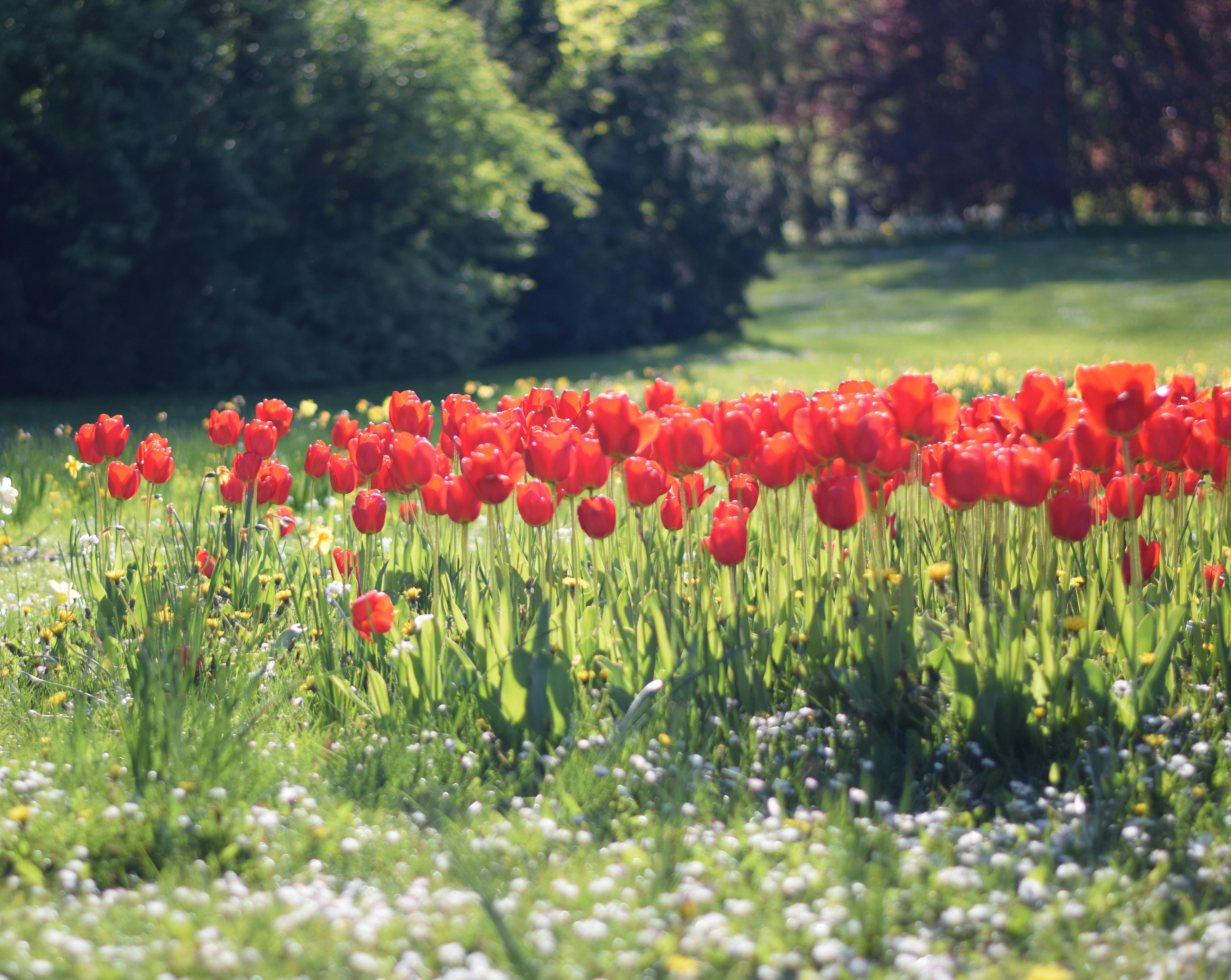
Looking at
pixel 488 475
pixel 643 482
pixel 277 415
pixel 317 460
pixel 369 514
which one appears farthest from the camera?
pixel 277 415

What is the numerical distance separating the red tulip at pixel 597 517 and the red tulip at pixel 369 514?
2.39ft

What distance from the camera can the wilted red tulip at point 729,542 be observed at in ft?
9.47

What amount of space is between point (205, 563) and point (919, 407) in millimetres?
2372

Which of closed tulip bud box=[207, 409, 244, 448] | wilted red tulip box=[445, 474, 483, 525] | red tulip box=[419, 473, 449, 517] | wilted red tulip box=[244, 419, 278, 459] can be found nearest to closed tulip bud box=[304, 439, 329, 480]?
wilted red tulip box=[244, 419, 278, 459]

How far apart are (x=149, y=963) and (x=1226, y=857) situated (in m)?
2.27

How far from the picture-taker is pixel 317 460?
3.70m

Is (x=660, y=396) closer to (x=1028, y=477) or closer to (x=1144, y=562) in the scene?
(x=1028, y=477)

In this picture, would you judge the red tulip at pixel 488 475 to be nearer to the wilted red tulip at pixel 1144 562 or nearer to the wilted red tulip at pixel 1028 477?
the wilted red tulip at pixel 1028 477

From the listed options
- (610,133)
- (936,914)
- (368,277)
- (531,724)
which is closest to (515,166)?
(368,277)

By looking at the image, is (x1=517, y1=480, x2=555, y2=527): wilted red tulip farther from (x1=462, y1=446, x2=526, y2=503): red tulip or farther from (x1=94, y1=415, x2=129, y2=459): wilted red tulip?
(x1=94, y1=415, x2=129, y2=459): wilted red tulip

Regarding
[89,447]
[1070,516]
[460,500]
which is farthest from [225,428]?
[1070,516]

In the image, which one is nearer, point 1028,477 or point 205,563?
point 1028,477

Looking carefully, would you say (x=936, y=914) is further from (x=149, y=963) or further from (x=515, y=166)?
(x=515, y=166)

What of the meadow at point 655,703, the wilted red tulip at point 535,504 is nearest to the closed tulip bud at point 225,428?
the meadow at point 655,703
